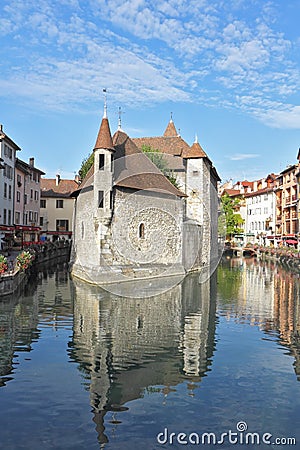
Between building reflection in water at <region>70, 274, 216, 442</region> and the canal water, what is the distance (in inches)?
1.3

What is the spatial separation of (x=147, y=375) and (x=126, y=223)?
17375mm

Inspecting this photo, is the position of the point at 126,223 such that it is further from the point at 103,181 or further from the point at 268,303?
the point at 268,303

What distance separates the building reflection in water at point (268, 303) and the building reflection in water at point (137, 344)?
1.35 m

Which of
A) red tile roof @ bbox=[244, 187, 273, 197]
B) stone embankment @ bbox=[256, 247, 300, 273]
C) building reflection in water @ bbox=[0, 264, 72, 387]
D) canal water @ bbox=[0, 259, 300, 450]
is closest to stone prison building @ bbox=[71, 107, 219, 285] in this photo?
building reflection in water @ bbox=[0, 264, 72, 387]

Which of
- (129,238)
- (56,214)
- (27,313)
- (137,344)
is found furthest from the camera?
(56,214)

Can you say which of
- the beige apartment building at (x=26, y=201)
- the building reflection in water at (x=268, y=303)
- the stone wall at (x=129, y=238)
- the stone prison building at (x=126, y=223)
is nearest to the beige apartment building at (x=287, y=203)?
the stone prison building at (x=126, y=223)

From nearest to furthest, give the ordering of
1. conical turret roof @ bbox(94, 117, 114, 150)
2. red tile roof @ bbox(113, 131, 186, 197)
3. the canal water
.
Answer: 1. the canal water
2. conical turret roof @ bbox(94, 117, 114, 150)
3. red tile roof @ bbox(113, 131, 186, 197)

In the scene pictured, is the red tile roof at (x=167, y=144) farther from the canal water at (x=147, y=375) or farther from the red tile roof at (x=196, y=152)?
the canal water at (x=147, y=375)

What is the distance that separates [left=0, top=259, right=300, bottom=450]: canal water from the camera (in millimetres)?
7840

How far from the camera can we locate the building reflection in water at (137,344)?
397 inches

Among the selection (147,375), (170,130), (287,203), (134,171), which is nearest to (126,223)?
(134,171)

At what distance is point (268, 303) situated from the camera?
861 inches

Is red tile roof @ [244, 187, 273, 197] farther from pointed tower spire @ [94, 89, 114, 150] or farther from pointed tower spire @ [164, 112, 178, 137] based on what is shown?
pointed tower spire @ [94, 89, 114, 150]

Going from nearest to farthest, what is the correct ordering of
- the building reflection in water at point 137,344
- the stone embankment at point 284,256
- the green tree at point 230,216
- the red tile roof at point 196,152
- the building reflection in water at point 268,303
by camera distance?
the building reflection in water at point 137,344
the building reflection in water at point 268,303
the red tile roof at point 196,152
the stone embankment at point 284,256
the green tree at point 230,216
